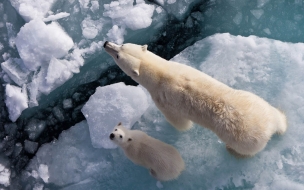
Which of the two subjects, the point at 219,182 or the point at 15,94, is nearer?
the point at 219,182

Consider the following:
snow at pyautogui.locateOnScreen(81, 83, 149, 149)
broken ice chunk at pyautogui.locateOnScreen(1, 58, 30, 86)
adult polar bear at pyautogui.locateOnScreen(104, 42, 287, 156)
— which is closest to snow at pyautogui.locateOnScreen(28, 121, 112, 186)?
snow at pyautogui.locateOnScreen(81, 83, 149, 149)

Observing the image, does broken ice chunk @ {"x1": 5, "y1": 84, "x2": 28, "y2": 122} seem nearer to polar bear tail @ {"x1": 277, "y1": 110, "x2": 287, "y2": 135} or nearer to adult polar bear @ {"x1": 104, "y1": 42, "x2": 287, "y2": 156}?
adult polar bear @ {"x1": 104, "y1": 42, "x2": 287, "y2": 156}

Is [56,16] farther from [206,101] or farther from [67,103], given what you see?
[206,101]

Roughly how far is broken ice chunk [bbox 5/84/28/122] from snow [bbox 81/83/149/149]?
2.11 ft

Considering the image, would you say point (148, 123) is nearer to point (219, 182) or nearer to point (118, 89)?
point (118, 89)

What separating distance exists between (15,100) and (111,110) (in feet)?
3.13

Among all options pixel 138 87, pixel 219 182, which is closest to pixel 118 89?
pixel 138 87

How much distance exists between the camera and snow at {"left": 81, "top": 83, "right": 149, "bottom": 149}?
3781 mm

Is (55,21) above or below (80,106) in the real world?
above

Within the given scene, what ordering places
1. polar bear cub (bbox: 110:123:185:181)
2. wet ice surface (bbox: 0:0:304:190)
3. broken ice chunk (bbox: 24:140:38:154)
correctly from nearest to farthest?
polar bear cub (bbox: 110:123:185:181), wet ice surface (bbox: 0:0:304:190), broken ice chunk (bbox: 24:140:38:154)

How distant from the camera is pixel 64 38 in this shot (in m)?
3.81

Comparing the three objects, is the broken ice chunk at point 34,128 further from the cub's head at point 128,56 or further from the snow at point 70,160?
the cub's head at point 128,56

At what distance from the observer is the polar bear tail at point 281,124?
3384 millimetres

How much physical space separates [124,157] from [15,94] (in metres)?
1.24
